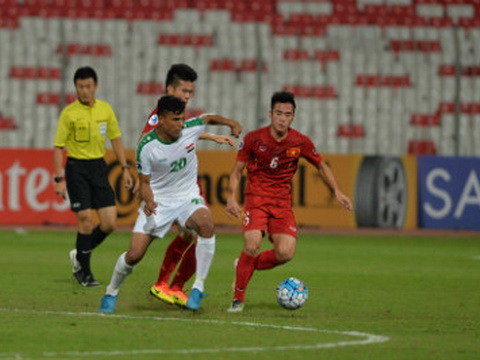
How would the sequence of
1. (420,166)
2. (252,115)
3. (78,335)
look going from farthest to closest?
(252,115) → (420,166) → (78,335)

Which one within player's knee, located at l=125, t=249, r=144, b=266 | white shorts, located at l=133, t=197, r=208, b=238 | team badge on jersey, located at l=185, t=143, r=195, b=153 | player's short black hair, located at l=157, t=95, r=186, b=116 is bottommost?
player's knee, located at l=125, t=249, r=144, b=266

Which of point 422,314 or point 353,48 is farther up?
point 353,48

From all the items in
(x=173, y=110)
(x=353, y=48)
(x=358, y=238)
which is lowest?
(x=358, y=238)

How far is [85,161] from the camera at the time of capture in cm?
1163

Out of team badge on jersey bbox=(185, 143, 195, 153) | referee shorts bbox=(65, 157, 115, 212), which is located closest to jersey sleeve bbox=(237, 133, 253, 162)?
team badge on jersey bbox=(185, 143, 195, 153)

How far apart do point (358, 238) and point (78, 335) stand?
12.5 meters

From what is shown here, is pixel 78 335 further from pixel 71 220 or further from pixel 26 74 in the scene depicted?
pixel 26 74

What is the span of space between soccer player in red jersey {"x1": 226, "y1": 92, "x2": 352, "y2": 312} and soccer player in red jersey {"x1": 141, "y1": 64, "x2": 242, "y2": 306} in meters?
0.45

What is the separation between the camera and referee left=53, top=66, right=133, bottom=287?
37.6ft

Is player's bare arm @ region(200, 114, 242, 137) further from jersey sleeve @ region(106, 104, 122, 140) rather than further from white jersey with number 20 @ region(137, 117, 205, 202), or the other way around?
jersey sleeve @ region(106, 104, 122, 140)

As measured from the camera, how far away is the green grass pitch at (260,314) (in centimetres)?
697

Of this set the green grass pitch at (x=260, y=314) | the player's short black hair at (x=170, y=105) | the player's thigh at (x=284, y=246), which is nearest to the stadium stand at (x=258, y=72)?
the green grass pitch at (x=260, y=314)

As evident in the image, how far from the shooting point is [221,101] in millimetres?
23047

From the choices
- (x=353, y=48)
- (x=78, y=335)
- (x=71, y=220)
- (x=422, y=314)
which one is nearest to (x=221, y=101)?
(x=353, y=48)
